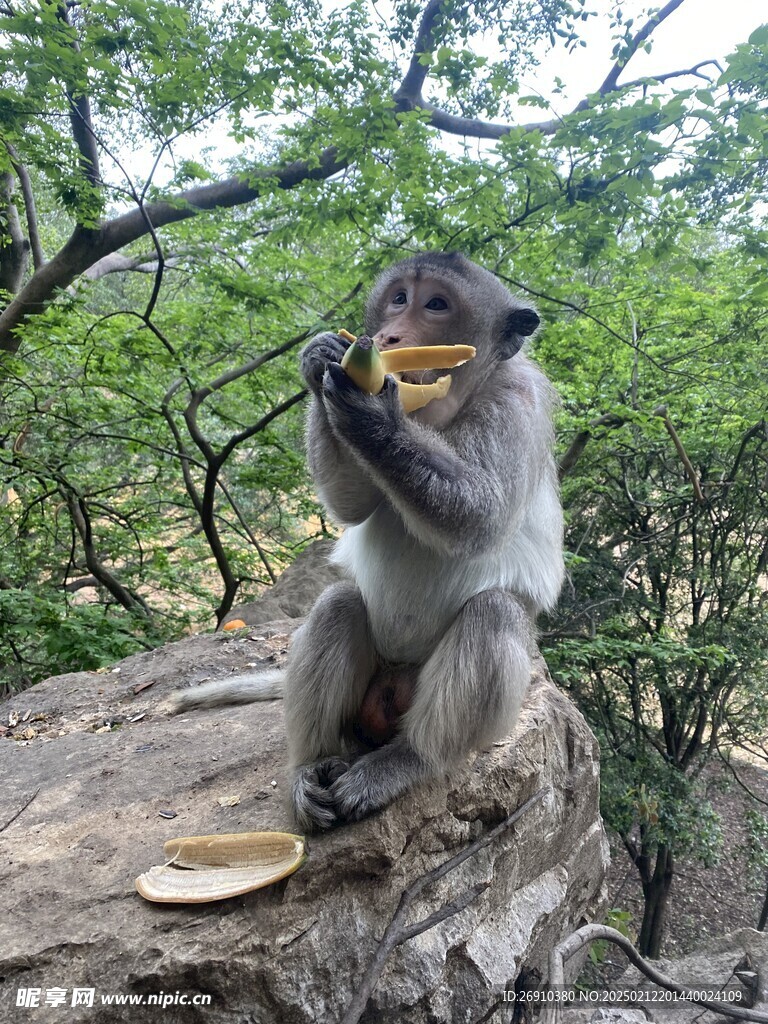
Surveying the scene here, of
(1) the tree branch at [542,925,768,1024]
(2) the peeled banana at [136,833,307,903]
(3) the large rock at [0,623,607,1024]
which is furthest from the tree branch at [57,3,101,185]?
(1) the tree branch at [542,925,768,1024]

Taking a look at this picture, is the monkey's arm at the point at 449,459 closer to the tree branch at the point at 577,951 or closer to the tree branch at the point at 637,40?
the tree branch at the point at 577,951

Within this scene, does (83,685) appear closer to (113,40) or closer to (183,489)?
(113,40)

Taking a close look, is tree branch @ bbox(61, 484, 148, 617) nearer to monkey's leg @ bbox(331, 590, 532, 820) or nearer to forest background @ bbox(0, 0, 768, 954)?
forest background @ bbox(0, 0, 768, 954)

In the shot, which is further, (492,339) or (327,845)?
(492,339)

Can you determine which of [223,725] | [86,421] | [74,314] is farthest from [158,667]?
[86,421]

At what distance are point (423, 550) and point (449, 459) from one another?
0.67m

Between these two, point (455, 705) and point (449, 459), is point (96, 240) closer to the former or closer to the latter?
point (449, 459)

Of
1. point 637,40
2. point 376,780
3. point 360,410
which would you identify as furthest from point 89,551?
point 637,40

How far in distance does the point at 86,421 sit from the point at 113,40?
5566 millimetres

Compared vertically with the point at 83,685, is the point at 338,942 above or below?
below

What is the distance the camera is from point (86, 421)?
404 inches

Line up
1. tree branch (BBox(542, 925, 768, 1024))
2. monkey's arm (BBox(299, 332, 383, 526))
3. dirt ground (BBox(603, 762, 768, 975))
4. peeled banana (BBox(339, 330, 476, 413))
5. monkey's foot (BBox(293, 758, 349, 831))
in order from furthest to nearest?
dirt ground (BBox(603, 762, 768, 975)) < monkey's arm (BBox(299, 332, 383, 526)) < monkey's foot (BBox(293, 758, 349, 831)) < tree branch (BBox(542, 925, 768, 1024)) < peeled banana (BBox(339, 330, 476, 413))

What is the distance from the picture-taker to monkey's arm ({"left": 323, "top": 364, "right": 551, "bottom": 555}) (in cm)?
304

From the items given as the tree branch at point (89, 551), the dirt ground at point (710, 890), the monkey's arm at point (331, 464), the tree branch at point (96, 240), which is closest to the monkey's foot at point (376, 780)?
the monkey's arm at point (331, 464)
